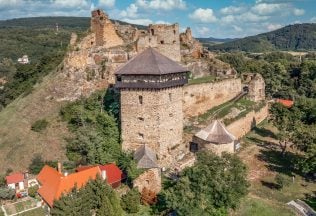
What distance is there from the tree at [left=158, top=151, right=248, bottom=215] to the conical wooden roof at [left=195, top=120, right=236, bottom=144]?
5.19m

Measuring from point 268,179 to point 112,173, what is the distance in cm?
1220

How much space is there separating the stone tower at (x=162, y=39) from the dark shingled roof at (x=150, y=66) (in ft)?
34.7

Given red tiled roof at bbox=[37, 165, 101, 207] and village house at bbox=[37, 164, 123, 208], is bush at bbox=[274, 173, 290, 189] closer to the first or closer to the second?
village house at bbox=[37, 164, 123, 208]

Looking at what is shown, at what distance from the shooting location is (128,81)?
105 ft

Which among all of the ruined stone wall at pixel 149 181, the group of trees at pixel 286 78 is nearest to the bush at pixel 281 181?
the ruined stone wall at pixel 149 181

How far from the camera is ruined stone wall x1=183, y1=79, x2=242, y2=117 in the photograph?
3934cm

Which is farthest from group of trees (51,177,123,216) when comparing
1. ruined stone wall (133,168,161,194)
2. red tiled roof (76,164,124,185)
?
red tiled roof (76,164,124,185)

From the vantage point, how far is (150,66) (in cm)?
3209

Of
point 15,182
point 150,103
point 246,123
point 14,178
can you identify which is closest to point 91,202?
point 15,182

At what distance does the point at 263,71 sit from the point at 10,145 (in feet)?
152

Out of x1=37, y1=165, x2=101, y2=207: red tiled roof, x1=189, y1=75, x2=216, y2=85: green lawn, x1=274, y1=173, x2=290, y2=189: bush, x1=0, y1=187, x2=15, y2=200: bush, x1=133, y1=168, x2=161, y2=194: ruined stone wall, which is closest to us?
x1=37, y1=165, x2=101, y2=207: red tiled roof

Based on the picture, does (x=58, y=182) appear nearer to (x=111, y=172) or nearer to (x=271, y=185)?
(x=111, y=172)

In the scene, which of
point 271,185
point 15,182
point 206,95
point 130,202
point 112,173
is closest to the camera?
point 130,202

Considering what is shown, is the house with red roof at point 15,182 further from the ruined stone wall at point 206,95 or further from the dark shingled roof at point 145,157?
the ruined stone wall at point 206,95
